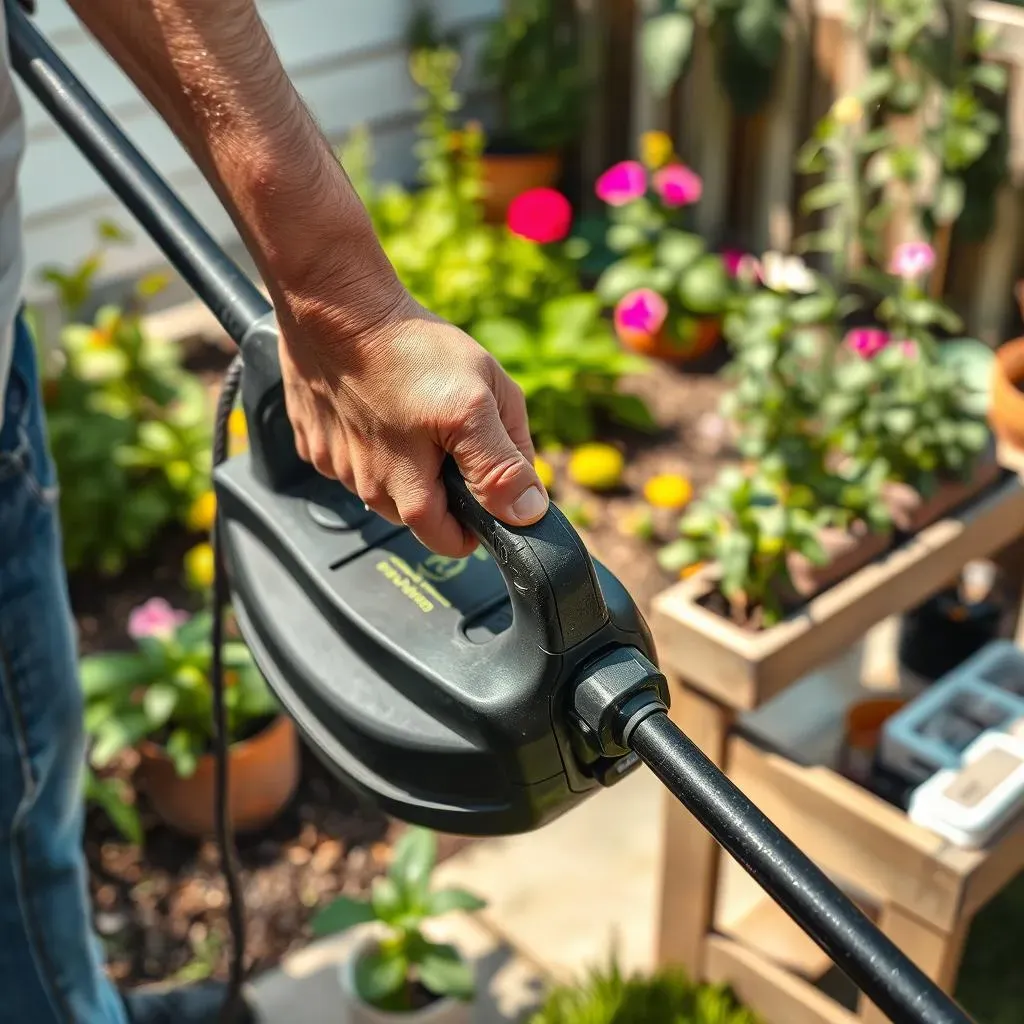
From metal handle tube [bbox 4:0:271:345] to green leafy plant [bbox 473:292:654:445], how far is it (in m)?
1.84

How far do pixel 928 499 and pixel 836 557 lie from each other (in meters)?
0.18

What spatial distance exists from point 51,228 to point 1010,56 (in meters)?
2.38

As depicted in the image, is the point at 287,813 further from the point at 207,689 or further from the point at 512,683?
the point at 512,683

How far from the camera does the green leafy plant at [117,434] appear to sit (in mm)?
2664

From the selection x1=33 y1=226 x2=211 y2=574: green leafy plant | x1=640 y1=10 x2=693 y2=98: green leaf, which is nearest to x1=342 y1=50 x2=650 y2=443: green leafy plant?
x1=640 y1=10 x2=693 y2=98: green leaf

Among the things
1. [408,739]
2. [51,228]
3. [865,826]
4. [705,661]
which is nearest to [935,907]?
[865,826]

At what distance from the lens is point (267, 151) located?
0.85 meters

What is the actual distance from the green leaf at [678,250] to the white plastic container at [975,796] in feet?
6.31

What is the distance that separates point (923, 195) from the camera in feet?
9.91

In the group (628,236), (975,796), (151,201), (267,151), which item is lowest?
(628,236)

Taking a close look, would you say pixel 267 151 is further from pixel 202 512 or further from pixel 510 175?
pixel 510 175

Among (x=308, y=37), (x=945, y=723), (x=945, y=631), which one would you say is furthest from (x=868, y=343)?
(x=308, y=37)

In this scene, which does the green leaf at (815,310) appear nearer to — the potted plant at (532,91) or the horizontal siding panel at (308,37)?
the potted plant at (532,91)

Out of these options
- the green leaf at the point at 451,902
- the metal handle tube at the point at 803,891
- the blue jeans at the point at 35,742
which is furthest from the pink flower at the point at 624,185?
the metal handle tube at the point at 803,891
